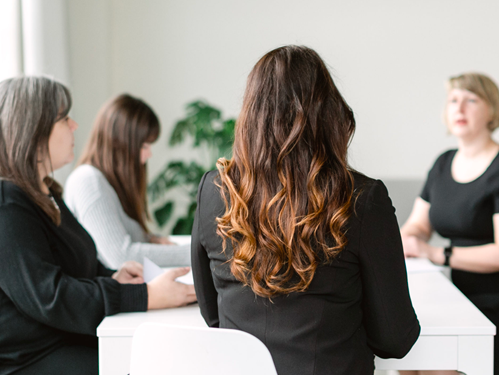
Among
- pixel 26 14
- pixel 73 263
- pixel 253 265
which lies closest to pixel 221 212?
pixel 253 265

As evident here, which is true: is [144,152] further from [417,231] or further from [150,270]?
[417,231]

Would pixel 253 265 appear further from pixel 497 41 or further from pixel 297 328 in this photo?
pixel 497 41

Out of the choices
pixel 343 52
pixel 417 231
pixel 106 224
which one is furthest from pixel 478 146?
pixel 343 52

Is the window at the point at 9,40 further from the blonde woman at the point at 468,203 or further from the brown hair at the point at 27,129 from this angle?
the blonde woman at the point at 468,203

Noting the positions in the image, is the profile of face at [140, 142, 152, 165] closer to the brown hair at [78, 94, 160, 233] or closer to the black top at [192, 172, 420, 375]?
the brown hair at [78, 94, 160, 233]

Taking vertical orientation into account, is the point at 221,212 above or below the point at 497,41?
below

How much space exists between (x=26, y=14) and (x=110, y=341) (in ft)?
6.72

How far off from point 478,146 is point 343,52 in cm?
189

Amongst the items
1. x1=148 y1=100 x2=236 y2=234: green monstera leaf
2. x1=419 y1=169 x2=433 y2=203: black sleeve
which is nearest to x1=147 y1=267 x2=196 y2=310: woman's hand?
x1=419 y1=169 x2=433 y2=203: black sleeve

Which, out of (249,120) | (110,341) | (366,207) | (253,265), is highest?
(249,120)

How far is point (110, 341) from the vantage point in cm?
125

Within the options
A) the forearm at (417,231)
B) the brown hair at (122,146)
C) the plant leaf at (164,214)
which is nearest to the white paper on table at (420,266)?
the forearm at (417,231)

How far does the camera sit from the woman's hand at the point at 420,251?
1.94 m

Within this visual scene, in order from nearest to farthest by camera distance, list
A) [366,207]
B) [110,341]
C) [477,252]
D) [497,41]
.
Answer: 1. [366,207]
2. [110,341]
3. [477,252]
4. [497,41]
